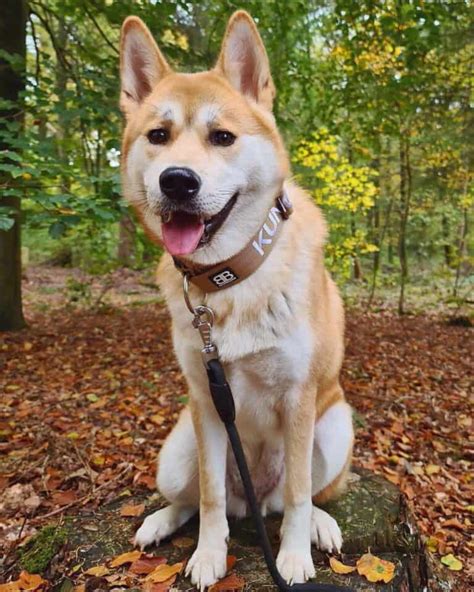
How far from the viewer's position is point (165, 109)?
2.00 m

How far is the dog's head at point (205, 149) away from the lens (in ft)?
6.01

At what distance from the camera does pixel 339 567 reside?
2020mm

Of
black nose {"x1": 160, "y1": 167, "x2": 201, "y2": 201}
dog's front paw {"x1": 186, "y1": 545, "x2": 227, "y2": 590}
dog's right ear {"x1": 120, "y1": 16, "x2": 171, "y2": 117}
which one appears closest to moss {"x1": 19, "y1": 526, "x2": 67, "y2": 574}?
dog's front paw {"x1": 186, "y1": 545, "x2": 227, "y2": 590}

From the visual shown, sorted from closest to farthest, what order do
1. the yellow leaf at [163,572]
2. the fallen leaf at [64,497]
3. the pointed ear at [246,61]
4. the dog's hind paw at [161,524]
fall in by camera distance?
the yellow leaf at [163,572] < the pointed ear at [246,61] < the dog's hind paw at [161,524] < the fallen leaf at [64,497]

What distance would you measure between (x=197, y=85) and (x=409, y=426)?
12.5 ft

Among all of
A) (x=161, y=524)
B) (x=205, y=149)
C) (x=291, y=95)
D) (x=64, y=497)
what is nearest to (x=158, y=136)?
(x=205, y=149)

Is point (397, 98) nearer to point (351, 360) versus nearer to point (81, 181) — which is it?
point (351, 360)

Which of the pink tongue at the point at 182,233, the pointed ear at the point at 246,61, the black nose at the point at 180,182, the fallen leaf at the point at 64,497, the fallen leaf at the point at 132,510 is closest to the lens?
the black nose at the point at 180,182

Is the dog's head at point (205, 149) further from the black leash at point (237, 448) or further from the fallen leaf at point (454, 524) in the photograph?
the fallen leaf at point (454, 524)

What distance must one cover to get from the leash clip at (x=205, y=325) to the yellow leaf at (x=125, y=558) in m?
0.94

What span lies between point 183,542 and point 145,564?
0.26 meters

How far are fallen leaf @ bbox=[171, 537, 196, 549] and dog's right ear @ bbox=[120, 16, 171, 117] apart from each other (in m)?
2.06

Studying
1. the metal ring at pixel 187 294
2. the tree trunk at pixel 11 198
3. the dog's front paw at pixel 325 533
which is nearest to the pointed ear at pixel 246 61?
the metal ring at pixel 187 294

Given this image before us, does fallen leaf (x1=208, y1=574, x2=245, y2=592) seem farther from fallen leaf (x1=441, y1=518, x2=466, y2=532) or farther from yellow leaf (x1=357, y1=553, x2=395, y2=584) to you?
fallen leaf (x1=441, y1=518, x2=466, y2=532)
